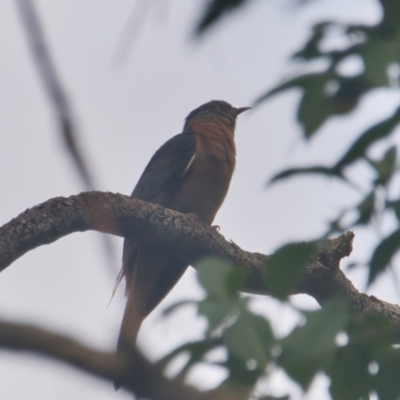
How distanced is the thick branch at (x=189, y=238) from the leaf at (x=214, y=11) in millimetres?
2295

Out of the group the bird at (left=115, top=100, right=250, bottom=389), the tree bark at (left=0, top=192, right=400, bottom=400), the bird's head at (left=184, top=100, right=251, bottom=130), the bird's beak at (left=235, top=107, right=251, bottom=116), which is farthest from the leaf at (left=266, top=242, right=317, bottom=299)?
the bird's beak at (left=235, top=107, right=251, bottom=116)

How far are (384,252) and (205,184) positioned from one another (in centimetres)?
435

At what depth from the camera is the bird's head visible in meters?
6.75

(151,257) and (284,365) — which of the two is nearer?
(284,365)

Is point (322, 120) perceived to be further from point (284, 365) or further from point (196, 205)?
point (196, 205)

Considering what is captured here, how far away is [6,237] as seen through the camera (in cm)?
304

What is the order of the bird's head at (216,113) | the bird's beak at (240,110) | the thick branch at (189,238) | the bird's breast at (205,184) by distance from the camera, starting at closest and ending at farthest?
1. the thick branch at (189,238)
2. the bird's breast at (205,184)
3. the bird's head at (216,113)
4. the bird's beak at (240,110)

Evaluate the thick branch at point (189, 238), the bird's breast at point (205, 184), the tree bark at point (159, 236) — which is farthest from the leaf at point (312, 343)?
the bird's breast at point (205, 184)

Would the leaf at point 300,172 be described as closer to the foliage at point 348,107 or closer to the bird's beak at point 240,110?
the foliage at point 348,107

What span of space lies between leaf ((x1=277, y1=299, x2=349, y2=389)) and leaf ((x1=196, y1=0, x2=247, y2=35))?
546 millimetres

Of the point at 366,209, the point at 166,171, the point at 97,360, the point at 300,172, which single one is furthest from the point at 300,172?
the point at 166,171

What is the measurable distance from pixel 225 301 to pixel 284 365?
17 centimetres

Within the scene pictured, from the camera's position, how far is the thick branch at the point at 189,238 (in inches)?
135

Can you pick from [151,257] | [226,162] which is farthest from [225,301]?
[226,162]
